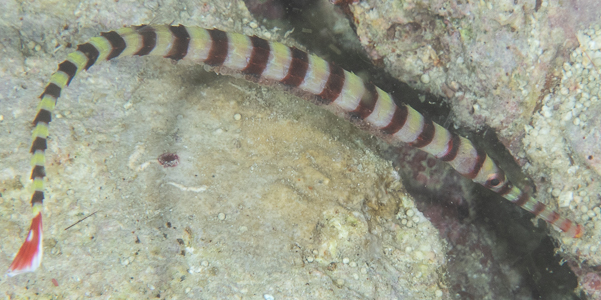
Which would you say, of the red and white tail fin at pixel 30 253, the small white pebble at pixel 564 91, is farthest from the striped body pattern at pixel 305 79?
the small white pebble at pixel 564 91

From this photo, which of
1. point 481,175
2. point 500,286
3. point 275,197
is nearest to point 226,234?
point 275,197

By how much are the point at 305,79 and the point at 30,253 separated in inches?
115

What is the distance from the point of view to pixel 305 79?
3.60 meters

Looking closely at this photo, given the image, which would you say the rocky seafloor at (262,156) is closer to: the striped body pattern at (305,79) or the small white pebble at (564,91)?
the small white pebble at (564,91)

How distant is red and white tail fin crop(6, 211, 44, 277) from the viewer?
237 cm

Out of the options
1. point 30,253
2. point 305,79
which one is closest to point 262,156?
point 305,79

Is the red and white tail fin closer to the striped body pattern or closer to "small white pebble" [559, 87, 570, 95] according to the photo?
the striped body pattern

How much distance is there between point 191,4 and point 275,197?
2609 mm

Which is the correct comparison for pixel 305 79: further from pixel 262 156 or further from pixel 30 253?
pixel 30 253

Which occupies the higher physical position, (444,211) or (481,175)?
(481,175)

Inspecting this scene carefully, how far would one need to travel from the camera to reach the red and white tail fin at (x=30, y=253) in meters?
2.37

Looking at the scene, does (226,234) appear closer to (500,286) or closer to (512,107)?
(512,107)

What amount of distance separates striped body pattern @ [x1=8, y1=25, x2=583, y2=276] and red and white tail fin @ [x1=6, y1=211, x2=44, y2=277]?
0.75 m

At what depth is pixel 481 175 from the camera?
412 centimetres
